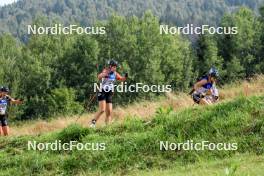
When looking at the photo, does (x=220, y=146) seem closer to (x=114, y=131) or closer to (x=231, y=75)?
(x=114, y=131)

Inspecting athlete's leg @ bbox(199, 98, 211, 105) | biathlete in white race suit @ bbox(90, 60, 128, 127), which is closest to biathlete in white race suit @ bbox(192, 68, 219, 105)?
athlete's leg @ bbox(199, 98, 211, 105)

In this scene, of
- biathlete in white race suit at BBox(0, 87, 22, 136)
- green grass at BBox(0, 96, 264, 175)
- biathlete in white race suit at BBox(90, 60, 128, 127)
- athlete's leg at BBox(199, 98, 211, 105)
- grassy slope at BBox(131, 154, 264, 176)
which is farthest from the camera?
biathlete in white race suit at BBox(0, 87, 22, 136)

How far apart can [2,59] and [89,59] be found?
1101 centimetres

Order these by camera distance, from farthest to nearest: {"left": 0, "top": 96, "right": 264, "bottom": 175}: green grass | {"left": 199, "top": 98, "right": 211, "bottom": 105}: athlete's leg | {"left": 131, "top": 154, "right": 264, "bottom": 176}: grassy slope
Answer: {"left": 199, "top": 98, "right": 211, "bottom": 105}: athlete's leg → {"left": 0, "top": 96, "right": 264, "bottom": 175}: green grass → {"left": 131, "top": 154, "right": 264, "bottom": 176}: grassy slope

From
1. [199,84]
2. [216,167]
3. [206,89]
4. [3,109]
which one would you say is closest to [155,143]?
[216,167]

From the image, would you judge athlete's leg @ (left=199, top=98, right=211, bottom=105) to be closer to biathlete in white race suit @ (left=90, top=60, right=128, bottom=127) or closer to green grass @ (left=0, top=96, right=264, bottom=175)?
green grass @ (left=0, top=96, right=264, bottom=175)

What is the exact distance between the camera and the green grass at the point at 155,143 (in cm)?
1041

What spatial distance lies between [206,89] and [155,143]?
3.34 metres

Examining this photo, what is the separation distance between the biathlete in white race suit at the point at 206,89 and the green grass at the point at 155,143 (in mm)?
1326

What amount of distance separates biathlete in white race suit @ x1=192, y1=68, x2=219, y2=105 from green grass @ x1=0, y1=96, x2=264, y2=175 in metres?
1.33

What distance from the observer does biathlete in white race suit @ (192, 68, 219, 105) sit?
1367 centimetres

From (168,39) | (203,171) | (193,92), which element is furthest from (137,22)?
(203,171)

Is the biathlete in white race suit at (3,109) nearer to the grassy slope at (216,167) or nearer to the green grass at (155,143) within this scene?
the green grass at (155,143)

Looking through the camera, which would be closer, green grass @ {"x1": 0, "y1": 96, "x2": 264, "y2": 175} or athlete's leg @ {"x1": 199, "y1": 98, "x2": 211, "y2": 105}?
green grass @ {"x1": 0, "y1": 96, "x2": 264, "y2": 175}
